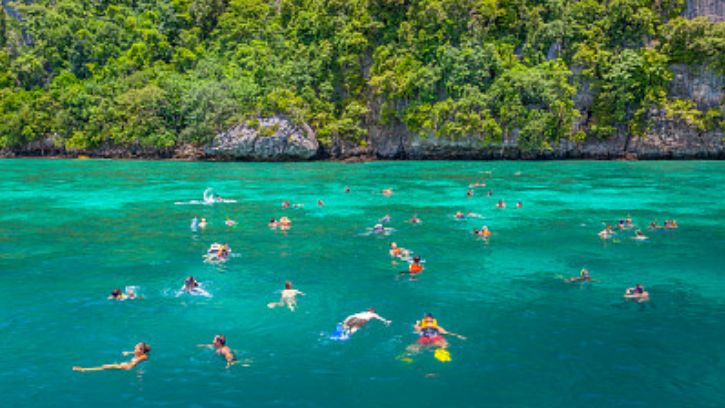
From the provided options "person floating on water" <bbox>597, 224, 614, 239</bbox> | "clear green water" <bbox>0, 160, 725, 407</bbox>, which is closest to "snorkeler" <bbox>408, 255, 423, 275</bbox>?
"clear green water" <bbox>0, 160, 725, 407</bbox>

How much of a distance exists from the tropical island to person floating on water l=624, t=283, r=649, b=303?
192ft

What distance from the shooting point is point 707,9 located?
268ft

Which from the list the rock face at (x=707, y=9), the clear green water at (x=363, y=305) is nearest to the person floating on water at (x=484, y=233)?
the clear green water at (x=363, y=305)

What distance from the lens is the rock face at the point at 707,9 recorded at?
8144 centimetres

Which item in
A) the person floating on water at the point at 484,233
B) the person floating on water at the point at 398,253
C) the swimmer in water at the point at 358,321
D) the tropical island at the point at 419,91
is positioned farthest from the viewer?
the tropical island at the point at 419,91

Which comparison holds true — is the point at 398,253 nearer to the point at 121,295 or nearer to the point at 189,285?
the point at 189,285

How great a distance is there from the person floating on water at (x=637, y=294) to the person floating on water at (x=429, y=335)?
740 cm

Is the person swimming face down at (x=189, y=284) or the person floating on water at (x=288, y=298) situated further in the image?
the person swimming face down at (x=189, y=284)

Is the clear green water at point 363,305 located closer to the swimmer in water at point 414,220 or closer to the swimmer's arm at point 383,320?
the swimmer's arm at point 383,320

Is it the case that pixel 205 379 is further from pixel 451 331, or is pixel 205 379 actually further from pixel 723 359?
pixel 723 359

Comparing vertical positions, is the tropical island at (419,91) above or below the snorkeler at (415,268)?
above

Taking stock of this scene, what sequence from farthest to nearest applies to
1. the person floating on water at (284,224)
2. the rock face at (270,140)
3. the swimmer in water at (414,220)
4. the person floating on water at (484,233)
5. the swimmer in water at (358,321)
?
1. the rock face at (270,140)
2. the swimmer in water at (414,220)
3. the person floating on water at (284,224)
4. the person floating on water at (484,233)
5. the swimmer in water at (358,321)

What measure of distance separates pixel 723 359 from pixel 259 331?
13.3 m

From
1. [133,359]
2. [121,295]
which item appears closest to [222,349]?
[133,359]
